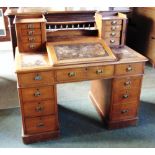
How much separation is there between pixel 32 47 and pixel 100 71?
0.66m

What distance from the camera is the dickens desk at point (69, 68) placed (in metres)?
1.71

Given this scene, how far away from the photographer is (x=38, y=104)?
1.81 metres

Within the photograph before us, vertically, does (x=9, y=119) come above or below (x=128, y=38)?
below

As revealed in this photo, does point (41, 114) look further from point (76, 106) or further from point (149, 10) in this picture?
point (149, 10)

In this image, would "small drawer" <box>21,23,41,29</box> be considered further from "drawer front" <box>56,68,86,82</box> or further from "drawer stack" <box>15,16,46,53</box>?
"drawer front" <box>56,68,86,82</box>

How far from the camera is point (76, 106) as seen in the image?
251 cm

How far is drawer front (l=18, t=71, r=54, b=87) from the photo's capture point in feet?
5.41

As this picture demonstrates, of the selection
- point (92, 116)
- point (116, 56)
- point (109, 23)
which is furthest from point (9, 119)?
point (109, 23)

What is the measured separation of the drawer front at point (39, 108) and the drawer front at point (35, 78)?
200 mm

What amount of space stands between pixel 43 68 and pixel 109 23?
84cm

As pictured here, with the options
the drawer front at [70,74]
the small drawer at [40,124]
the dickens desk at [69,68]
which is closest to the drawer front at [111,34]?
the dickens desk at [69,68]

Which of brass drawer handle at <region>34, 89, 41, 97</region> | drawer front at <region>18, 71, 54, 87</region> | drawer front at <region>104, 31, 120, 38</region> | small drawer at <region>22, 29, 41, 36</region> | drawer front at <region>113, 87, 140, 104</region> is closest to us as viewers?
drawer front at <region>18, 71, 54, 87</region>

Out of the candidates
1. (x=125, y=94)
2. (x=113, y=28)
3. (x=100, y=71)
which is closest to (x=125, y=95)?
(x=125, y=94)

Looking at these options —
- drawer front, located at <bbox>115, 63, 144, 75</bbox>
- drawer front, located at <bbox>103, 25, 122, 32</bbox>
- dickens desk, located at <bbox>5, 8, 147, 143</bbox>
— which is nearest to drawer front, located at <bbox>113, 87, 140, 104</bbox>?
dickens desk, located at <bbox>5, 8, 147, 143</bbox>
